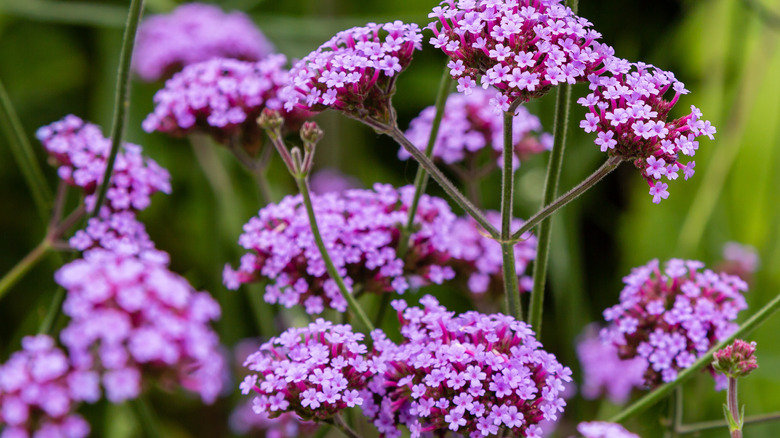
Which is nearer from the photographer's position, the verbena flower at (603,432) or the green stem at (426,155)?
the verbena flower at (603,432)

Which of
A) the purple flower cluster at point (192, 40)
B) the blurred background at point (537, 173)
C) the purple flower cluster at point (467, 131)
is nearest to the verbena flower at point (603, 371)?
the blurred background at point (537, 173)

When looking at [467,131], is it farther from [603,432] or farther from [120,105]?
[603,432]

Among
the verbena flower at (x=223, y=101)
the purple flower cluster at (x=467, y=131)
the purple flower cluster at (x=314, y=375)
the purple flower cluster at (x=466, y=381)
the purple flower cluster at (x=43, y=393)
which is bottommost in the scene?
the purple flower cluster at (x=43, y=393)

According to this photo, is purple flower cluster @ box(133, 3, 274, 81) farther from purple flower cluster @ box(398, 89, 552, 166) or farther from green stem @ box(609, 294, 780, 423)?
green stem @ box(609, 294, 780, 423)

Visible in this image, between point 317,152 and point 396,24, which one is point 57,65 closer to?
point 317,152

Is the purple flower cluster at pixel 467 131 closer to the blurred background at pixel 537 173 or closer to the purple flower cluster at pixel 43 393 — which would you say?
the blurred background at pixel 537 173

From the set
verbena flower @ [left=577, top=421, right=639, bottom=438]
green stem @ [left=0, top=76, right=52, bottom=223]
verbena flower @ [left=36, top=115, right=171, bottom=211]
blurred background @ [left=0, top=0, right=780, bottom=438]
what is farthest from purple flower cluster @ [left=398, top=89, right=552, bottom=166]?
verbena flower @ [left=577, top=421, right=639, bottom=438]
